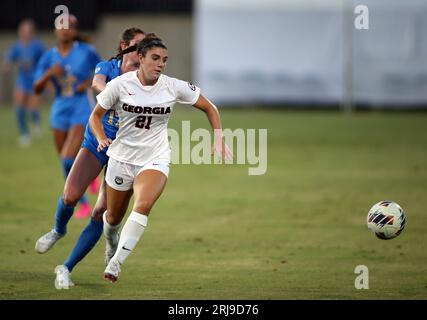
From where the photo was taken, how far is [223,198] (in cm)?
1588

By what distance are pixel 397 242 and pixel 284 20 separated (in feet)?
81.1

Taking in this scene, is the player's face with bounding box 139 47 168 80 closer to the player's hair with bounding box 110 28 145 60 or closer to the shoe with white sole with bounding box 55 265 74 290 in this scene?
the player's hair with bounding box 110 28 145 60

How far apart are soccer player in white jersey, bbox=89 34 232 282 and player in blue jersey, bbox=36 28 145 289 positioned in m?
0.35

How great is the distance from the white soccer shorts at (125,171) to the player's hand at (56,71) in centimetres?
388

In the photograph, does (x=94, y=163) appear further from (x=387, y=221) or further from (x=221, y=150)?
(x=387, y=221)

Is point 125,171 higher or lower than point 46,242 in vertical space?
higher

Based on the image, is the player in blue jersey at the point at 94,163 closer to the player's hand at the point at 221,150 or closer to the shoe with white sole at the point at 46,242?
the shoe with white sole at the point at 46,242

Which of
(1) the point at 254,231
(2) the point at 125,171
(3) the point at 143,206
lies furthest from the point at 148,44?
(1) the point at 254,231

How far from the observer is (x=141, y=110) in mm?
8594

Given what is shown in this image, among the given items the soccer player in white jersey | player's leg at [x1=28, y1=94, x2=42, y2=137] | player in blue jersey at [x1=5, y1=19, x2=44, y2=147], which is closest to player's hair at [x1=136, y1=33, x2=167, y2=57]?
the soccer player in white jersey

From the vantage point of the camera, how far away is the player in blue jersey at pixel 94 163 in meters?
9.23

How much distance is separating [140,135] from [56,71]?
4.16m
